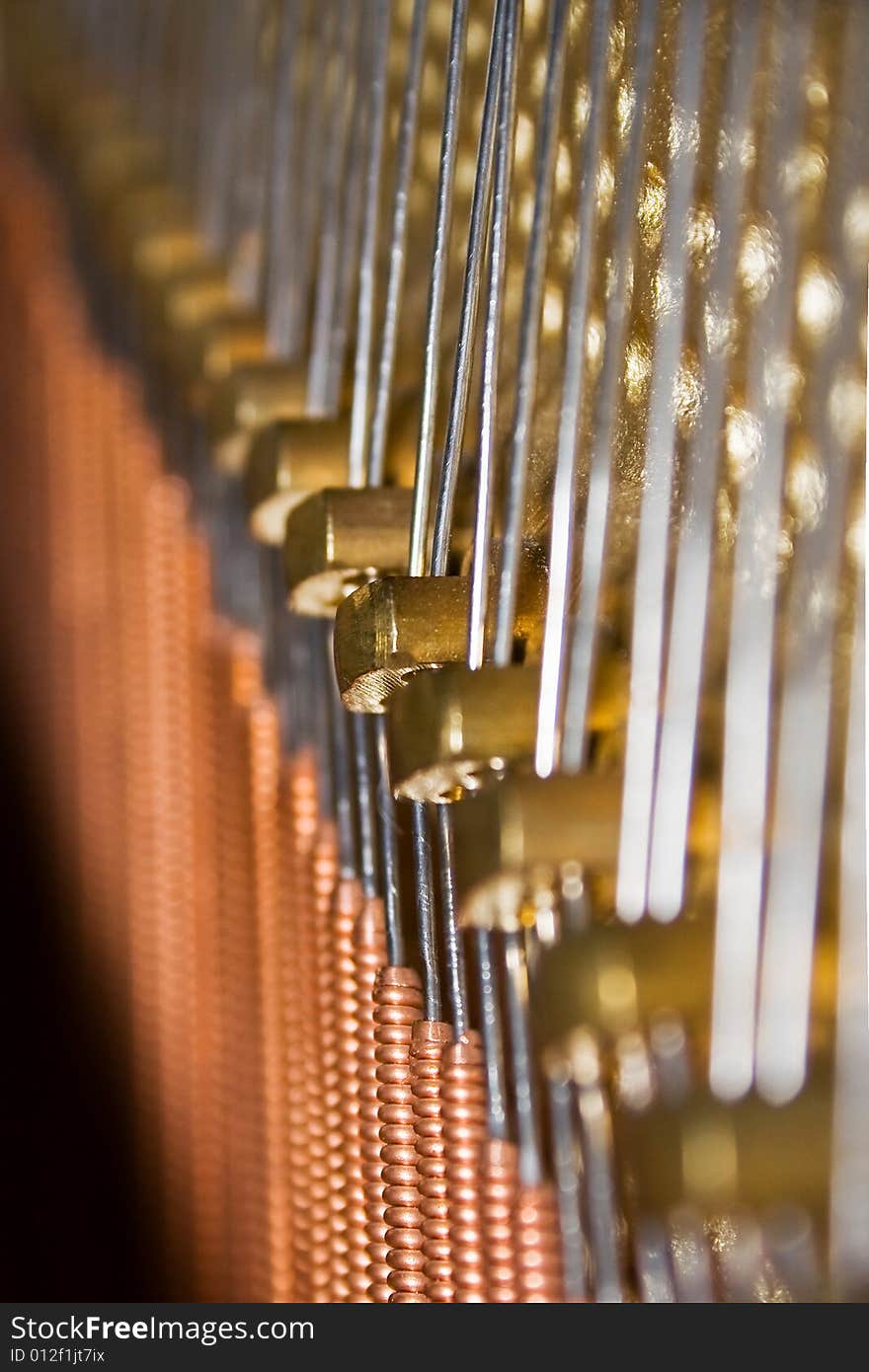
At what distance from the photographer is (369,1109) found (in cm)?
46

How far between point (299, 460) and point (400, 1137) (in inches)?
8.7

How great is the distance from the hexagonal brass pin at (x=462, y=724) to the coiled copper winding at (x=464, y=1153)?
0.07 m

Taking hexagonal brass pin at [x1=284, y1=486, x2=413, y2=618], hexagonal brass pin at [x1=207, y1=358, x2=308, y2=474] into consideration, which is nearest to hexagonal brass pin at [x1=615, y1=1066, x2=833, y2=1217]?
hexagonal brass pin at [x1=284, y1=486, x2=413, y2=618]

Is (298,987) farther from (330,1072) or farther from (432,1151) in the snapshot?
(432,1151)

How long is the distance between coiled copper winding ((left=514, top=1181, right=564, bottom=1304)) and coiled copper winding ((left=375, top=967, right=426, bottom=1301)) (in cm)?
3

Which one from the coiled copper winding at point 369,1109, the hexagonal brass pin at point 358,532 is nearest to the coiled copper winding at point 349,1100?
the coiled copper winding at point 369,1109

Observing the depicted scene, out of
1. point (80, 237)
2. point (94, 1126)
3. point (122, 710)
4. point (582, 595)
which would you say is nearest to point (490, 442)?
point (582, 595)

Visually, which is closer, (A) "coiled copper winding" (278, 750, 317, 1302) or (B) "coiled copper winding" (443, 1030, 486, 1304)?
(B) "coiled copper winding" (443, 1030, 486, 1304)

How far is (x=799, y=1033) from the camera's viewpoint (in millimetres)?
338

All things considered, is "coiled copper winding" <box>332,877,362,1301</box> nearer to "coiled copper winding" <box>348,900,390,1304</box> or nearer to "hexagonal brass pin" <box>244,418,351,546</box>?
"coiled copper winding" <box>348,900,390,1304</box>

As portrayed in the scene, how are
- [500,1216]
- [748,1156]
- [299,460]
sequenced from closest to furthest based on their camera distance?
[748,1156], [500,1216], [299,460]

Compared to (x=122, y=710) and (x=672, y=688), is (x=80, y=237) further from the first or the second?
(x=672, y=688)

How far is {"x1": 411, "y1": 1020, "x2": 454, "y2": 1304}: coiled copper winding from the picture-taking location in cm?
41

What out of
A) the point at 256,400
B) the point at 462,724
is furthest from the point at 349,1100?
the point at 256,400
